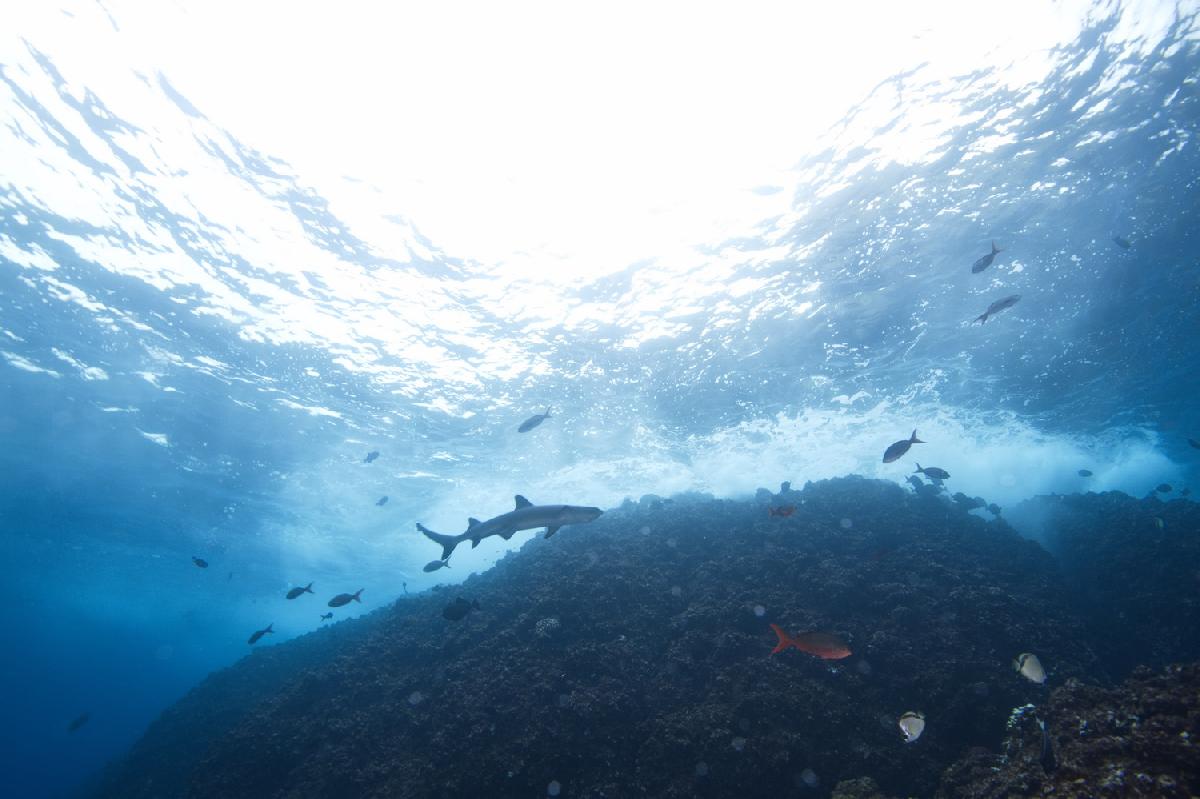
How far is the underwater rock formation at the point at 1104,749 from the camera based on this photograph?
3.87 meters

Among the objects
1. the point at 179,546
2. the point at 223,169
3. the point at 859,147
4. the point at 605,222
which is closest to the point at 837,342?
the point at 859,147

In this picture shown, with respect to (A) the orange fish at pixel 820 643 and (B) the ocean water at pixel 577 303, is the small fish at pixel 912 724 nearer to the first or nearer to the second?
(A) the orange fish at pixel 820 643

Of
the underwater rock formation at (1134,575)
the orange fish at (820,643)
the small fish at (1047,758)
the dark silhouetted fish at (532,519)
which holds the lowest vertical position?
the underwater rock formation at (1134,575)

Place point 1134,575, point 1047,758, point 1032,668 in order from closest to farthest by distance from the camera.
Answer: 1. point 1047,758
2. point 1032,668
3. point 1134,575

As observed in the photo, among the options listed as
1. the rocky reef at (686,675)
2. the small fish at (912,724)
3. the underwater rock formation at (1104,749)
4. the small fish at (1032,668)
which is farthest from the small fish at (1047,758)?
the small fish at (1032,668)

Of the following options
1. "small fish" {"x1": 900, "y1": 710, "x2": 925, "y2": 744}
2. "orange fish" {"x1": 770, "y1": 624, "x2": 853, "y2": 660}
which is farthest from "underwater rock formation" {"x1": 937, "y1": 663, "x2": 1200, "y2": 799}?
"orange fish" {"x1": 770, "y1": 624, "x2": 853, "y2": 660}

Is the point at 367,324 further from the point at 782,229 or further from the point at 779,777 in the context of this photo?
the point at 779,777

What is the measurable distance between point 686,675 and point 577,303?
482 inches


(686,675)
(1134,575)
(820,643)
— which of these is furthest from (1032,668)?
(1134,575)

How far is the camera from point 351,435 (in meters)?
25.7

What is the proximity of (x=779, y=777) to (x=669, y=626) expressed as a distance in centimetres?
368

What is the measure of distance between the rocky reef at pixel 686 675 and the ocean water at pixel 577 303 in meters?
8.49

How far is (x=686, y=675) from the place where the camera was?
9172mm

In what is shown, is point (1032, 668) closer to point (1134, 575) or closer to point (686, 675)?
point (686, 675)
